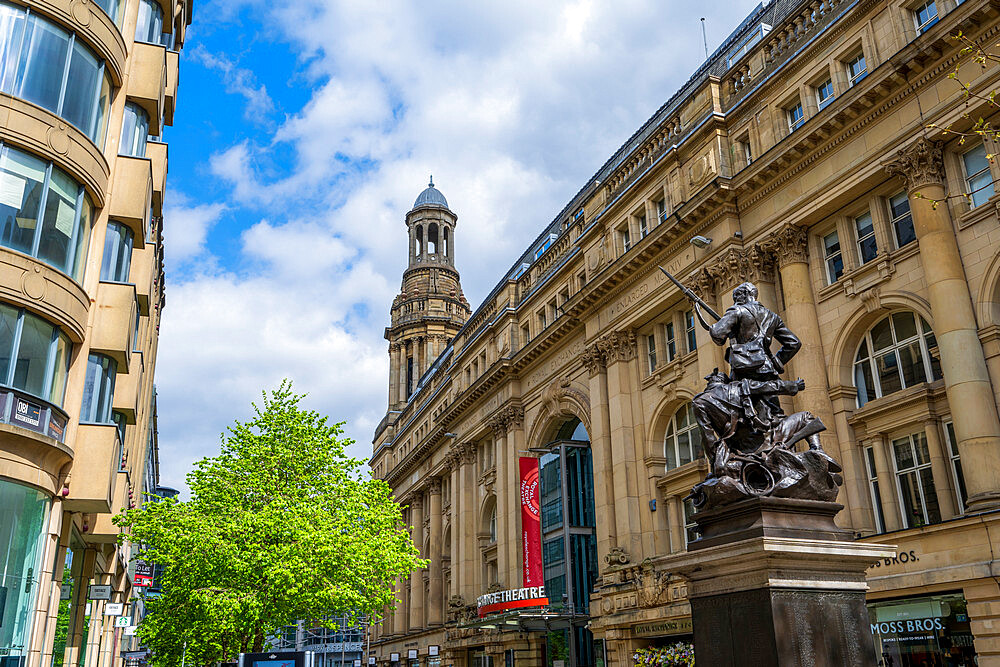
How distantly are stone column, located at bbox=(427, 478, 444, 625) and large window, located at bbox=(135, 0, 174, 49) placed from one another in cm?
4003

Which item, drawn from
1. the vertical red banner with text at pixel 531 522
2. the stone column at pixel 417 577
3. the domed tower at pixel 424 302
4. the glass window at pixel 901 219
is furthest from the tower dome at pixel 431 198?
the glass window at pixel 901 219

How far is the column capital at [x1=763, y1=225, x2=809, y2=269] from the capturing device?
25.9 meters

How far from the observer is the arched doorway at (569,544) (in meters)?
37.1

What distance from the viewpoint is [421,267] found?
300 feet

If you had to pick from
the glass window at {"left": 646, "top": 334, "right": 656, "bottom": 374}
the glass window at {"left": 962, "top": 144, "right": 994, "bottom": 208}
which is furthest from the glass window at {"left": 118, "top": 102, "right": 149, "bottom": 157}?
the glass window at {"left": 962, "top": 144, "right": 994, "bottom": 208}

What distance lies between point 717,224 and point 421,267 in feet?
213

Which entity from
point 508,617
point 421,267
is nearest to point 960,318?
point 508,617

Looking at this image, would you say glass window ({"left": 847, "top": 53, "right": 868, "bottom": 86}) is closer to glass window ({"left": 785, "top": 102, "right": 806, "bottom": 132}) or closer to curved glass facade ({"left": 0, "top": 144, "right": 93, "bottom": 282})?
glass window ({"left": 785, "top": 102, "right": 806, "bottom": 132})

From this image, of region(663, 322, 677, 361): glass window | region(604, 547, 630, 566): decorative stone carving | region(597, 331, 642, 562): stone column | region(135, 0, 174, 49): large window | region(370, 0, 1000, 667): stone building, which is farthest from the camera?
region(663, 322, 677, 361): glass window

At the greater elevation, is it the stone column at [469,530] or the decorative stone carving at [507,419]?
the decorative stone carving at [507,419]

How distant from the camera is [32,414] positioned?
16312mm

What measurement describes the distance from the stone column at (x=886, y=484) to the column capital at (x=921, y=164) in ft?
22.5

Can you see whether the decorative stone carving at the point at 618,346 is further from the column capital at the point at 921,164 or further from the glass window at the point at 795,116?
the column capital at the point at 921,164

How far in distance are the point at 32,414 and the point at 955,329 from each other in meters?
20.7
